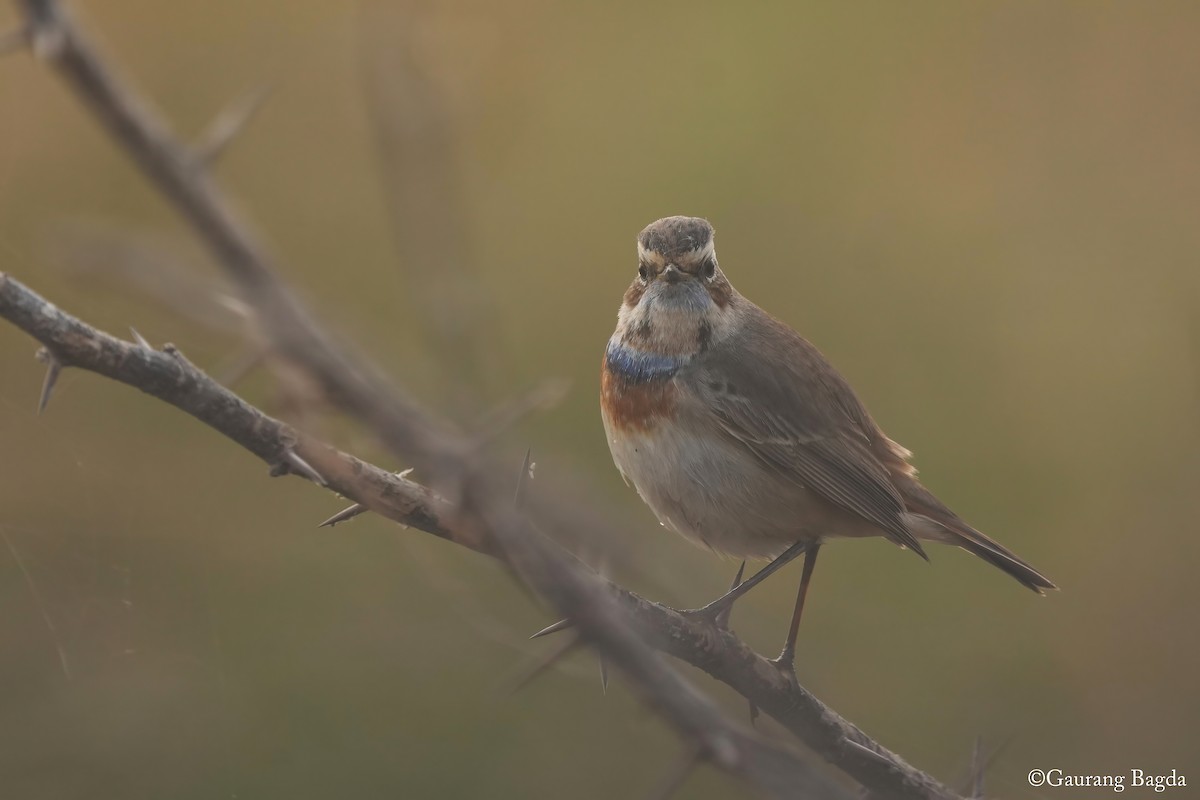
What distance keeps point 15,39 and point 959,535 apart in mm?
4130

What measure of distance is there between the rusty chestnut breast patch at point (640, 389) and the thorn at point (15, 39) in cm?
306

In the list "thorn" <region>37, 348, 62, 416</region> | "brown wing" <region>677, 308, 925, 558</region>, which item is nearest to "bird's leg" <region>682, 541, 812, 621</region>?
"brown wing" <region>677, 308, 925, 558</region>

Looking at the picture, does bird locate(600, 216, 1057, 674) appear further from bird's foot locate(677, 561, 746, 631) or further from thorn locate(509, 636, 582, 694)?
thorn locate(509, 636, 582, 694)

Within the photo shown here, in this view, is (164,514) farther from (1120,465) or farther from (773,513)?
(1120,465)

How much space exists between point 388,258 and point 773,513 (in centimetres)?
456

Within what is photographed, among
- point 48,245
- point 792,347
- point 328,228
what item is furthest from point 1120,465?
point 48,245

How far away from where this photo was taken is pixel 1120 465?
8852 millimetres

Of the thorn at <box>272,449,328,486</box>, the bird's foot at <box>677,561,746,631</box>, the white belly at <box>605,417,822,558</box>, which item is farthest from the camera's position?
the white belly at <box>605,417,822,558</box>

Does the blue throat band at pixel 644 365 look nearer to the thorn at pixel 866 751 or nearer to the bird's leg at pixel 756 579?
the bird's leg at pixel 756 579

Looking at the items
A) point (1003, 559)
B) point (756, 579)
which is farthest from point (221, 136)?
point (1003, 559)

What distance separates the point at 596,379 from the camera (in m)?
7.90

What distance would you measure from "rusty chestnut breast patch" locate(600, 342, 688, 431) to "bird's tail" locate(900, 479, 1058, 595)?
1046 mm

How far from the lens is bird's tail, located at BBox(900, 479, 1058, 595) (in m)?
4.61

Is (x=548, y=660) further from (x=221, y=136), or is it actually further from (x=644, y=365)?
(x=644, y=365)
